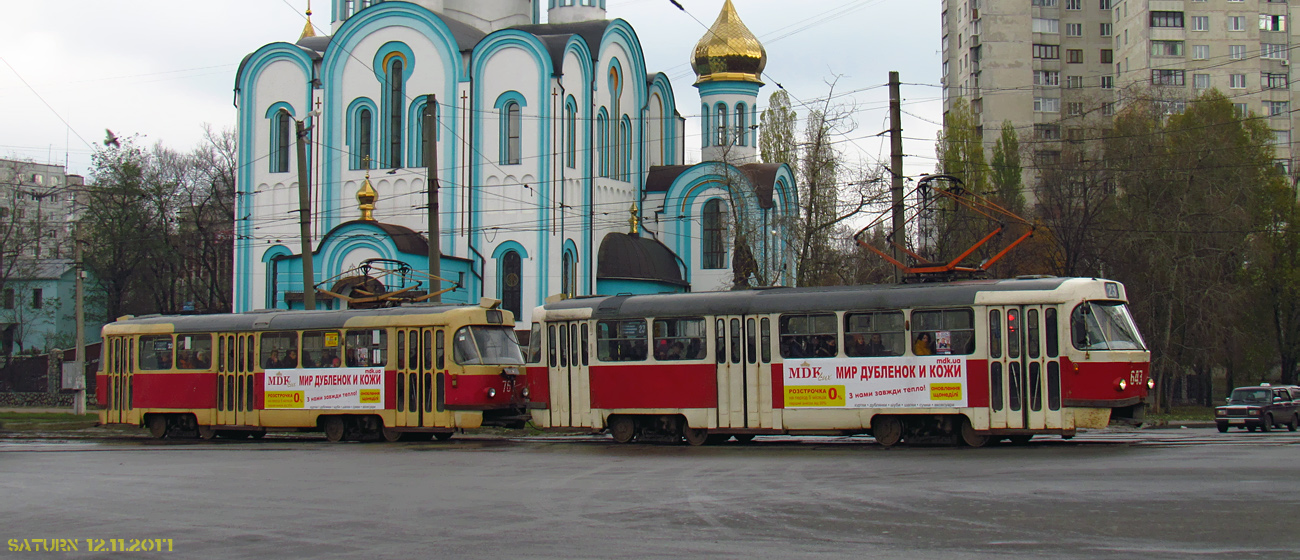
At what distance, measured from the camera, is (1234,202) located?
134 ft

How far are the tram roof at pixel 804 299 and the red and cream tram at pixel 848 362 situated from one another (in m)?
0.02

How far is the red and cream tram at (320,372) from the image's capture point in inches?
843

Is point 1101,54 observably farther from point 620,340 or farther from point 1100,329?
point 1100,329

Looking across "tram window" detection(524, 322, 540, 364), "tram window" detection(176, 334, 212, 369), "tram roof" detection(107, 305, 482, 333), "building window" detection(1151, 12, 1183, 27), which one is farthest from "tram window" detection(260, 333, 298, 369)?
"building window" detection(1151, 12, 1183, 27)

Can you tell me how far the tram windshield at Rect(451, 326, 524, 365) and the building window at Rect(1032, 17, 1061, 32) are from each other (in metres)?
66.0

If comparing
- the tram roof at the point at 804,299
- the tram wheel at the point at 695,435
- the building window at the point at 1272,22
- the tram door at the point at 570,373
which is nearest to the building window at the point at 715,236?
the tram roof at the point at 804,299

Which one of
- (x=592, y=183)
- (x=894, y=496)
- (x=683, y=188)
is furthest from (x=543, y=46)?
(x=894, y=496)

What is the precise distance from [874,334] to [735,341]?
2.18 m

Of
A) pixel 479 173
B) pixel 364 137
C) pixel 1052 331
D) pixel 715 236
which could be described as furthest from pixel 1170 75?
pixel 1052 331

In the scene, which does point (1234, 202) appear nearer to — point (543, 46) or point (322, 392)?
point (543, 46)

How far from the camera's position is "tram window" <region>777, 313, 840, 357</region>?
18469 mm

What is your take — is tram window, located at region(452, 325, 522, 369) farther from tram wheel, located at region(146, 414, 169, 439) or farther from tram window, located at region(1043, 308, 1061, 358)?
tram window, located at region(1043, 308, 1061, 358)

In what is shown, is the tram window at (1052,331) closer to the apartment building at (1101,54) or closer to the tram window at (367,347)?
the tram window at (367,347)

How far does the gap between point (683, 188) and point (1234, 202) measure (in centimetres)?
1845
